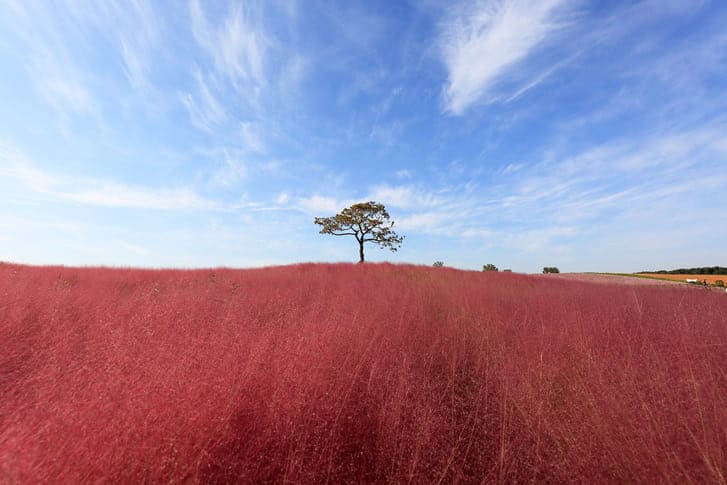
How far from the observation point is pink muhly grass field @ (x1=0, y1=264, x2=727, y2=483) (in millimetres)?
1824

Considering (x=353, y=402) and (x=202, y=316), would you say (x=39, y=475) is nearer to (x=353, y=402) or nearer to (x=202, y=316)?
(x=353, y=402)

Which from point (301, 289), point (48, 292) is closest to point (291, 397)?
point (301, 289)

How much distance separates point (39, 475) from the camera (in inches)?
59.9

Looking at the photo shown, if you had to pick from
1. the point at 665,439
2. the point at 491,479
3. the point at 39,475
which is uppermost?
the point at 39,475

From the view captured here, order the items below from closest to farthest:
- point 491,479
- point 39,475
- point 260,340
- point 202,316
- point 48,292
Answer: point 39,475, point 491,479, point 260,340, point 202,316, point 48,292

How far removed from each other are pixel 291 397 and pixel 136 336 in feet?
6.74

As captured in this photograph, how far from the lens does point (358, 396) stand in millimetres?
2455

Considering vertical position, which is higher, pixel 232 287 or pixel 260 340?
pixel 232 287

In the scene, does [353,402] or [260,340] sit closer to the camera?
[353,402]

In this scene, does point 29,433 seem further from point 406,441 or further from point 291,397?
point 406,441

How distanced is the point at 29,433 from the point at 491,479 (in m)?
2.91

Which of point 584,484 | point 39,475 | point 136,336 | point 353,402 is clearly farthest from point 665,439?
point 136,336

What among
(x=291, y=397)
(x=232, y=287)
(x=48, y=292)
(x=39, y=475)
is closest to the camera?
(x=39, y=475)

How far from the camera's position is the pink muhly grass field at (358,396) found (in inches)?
71.8
